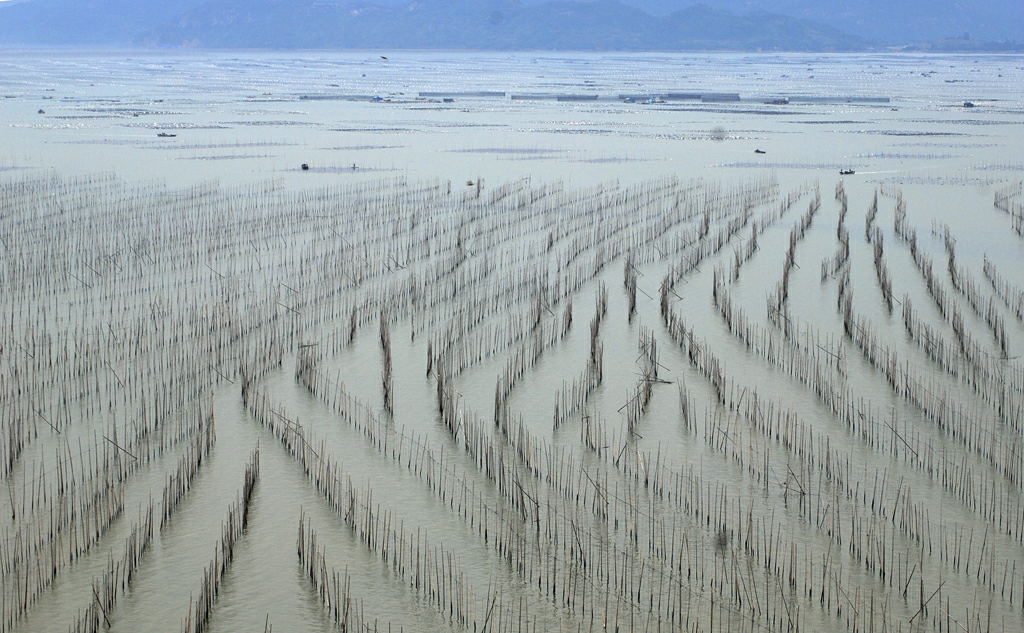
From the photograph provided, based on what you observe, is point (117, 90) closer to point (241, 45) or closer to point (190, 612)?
point (190, 612)

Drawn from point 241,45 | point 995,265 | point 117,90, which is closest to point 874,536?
point 995,265

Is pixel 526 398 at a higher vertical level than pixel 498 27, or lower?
lower

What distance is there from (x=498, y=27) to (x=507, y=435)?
123m

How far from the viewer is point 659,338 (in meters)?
5.91

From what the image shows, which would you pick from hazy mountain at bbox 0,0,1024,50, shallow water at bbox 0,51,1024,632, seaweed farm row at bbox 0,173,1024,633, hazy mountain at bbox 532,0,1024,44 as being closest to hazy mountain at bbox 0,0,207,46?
hazy mountain at bbox 0,0,1024,50

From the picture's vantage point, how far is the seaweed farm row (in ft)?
10.4

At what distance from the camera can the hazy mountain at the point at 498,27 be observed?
114 meters

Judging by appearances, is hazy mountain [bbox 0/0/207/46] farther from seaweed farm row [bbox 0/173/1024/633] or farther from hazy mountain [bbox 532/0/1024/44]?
seaweed farm row [bbox 0/173/1024/633]

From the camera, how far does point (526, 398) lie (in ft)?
16.1

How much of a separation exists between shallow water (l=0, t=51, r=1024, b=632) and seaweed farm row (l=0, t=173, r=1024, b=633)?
17mm

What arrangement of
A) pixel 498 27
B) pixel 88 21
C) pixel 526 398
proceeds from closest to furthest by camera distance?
pixel 526 398, pixel 498 27, pixel 88 21

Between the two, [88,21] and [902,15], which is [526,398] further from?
[88,21]

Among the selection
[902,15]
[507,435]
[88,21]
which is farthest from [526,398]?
[88,21]

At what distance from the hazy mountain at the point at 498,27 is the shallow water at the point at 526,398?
10370cm
